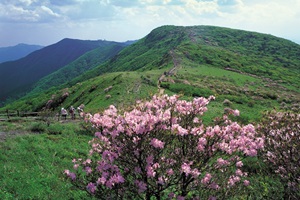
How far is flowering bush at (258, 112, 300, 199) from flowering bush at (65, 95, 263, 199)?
1707mm

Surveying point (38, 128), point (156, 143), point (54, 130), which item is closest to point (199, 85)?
point (54, 130)

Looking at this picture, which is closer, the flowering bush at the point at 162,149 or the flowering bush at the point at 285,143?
the flowering bush at the point at 162,149

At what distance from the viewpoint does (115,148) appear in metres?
7.96

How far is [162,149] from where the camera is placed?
26.1ft

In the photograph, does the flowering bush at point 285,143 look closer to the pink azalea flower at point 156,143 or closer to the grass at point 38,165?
the pink azalea flower at point 156,143

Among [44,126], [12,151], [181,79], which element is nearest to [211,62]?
[181,79]

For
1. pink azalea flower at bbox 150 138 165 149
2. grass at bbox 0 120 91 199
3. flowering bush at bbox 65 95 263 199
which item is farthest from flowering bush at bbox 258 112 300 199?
grass at bbox 0 120 91 199

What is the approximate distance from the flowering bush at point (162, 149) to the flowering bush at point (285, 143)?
1.71 metres

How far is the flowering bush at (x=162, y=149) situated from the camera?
748cm

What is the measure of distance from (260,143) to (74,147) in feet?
48.4

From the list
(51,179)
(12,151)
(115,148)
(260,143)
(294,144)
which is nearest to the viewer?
(115,148)

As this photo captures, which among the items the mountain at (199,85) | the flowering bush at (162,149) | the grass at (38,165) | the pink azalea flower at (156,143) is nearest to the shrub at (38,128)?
the grass at (38,165)

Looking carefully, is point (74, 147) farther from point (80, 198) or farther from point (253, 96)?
point (253, 96)

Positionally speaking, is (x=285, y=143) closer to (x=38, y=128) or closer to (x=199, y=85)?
(x=38, y=128)
